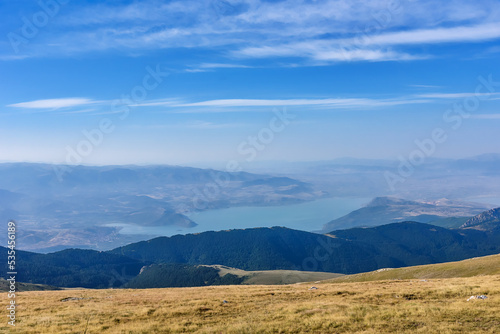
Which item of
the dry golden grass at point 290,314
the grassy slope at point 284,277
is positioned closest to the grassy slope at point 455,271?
the dry golden grass at point 290,314

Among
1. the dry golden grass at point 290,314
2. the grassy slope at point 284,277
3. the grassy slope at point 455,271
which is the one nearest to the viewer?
the dry golden grass at point 290,314

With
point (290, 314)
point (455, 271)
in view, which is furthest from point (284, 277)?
point (290, 314)

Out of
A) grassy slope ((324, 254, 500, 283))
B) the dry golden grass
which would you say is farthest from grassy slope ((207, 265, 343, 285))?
the dry golden grass

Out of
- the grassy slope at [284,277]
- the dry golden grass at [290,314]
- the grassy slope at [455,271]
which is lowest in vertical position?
the grassy slope at [284,277]

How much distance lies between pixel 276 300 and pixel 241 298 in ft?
11.8

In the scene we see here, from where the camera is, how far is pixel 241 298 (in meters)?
32.5

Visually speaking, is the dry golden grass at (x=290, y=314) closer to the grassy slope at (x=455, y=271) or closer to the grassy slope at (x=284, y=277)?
the grassy slope at (x=455, y=271)

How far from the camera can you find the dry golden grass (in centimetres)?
2138

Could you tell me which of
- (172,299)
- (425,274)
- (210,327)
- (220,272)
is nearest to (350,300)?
(210,327)

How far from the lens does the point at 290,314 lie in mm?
24594

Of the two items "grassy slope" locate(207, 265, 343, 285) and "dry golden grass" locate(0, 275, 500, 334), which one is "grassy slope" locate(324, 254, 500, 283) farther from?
"grassy slope" locate(207, 265, 343, 285)

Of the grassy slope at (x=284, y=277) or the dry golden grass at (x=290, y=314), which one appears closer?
the dry golden grass at (x=290, y=314)

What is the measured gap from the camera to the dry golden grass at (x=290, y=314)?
21375mm

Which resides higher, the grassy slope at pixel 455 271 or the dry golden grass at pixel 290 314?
the dry golden grass at pixel 290 314
